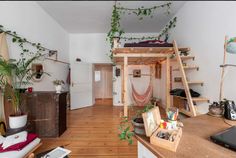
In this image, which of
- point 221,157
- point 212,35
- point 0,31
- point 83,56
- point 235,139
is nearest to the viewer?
point 221,157

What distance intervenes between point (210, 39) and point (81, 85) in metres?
3.67

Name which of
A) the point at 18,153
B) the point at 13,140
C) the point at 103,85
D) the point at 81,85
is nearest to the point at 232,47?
the point at 18,153

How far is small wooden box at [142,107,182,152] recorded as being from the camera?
1.97 ft

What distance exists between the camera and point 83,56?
440cm

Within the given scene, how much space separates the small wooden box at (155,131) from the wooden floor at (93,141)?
1237mm

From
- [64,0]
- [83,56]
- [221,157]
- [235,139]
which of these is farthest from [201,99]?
[83,56]

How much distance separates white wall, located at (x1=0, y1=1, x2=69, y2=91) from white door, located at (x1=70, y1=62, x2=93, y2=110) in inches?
15.5

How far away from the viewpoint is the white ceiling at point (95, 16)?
2582 mm

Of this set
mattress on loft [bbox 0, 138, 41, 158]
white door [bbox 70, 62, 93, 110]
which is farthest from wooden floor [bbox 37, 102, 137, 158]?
white door [bbox 70, 62, 93, 110]

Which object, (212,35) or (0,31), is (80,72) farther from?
(212,35)

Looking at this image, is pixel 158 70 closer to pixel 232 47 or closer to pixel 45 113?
pixel 232 47

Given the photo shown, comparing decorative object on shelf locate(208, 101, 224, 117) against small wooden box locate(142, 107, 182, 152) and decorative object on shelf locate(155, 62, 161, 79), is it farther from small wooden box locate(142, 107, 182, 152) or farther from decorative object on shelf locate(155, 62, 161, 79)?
decorative object on shelf locate(155, 62, 161, 79)

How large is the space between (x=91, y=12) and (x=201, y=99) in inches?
118

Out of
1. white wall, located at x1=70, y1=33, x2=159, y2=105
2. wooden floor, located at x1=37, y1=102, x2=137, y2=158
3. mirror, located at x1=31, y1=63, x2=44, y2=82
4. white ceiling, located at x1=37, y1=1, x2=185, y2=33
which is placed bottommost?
wooden floor, located at x1=37, y1=102, x2=137, y2=158
